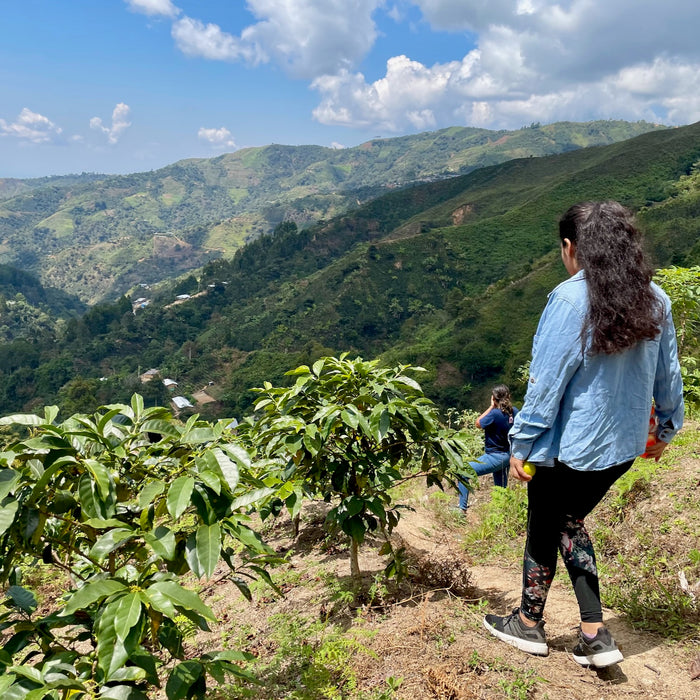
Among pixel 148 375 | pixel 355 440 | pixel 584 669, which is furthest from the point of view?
pixel 148 375

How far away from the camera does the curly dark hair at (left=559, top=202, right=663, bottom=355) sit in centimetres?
167

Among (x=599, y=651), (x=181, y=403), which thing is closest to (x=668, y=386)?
(x=599, y=651)

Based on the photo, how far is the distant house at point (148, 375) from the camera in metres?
49.8

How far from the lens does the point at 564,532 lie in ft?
6.40

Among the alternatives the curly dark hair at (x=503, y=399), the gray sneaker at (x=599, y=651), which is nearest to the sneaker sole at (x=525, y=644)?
the gray sneaker at (x=599, y=651)

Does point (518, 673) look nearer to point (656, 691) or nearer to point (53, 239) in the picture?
point (656, 691)

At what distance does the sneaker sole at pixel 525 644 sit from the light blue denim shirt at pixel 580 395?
0.83m

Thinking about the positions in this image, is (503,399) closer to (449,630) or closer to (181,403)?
(449,630)

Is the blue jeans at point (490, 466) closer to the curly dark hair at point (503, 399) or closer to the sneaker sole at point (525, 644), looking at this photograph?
the curly dark hair at point (503, 399)

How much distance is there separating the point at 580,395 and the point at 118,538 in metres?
1.57

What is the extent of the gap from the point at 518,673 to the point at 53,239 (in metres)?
206

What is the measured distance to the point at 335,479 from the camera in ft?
7.35

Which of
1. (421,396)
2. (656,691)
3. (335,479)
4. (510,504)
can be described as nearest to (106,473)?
(335,479)

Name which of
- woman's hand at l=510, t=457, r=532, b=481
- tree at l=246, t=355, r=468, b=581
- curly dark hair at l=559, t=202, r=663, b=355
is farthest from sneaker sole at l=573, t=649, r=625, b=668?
curly dark hair at l=559, t=202, r=663, b=355
